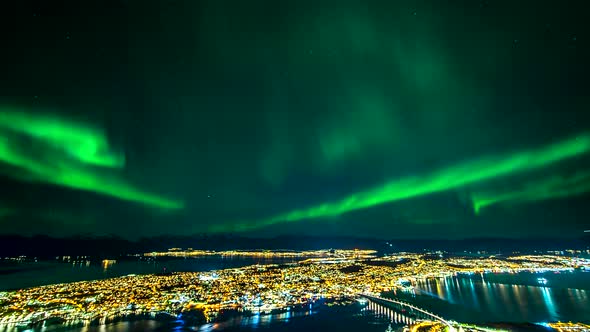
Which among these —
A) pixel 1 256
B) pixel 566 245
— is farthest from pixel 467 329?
pixel 1 256

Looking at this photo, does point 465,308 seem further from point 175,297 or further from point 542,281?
point 175,297

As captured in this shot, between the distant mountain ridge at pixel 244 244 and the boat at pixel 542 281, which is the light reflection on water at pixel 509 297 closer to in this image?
the boat at pixel 542 281

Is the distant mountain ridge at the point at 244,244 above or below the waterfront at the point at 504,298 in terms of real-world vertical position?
above

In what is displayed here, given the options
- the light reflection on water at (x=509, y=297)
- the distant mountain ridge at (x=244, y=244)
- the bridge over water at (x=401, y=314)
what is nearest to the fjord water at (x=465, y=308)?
the light reflection on water at (x=509, y=297)

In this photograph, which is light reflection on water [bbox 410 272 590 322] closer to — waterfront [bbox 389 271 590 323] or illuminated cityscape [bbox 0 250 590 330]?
waterfront [bbox 389 271 590 323]

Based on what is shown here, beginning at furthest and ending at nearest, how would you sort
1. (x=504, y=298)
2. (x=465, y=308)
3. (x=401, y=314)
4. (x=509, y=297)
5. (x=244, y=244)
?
(x=244, y=244) → (x=509, y=297) → (x=504, y=298) → (x=465, y=308) → (x=401, y=314)

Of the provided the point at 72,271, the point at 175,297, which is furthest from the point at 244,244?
the point at 175,297

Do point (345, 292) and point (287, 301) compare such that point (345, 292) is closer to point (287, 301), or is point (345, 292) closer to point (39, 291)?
point (287, 301)

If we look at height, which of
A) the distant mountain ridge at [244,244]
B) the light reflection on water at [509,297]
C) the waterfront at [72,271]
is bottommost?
the light reflection on water at [509,297]

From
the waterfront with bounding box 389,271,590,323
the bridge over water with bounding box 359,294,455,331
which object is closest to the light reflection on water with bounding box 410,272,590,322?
the waterfront with bounding box 389,271,590,323

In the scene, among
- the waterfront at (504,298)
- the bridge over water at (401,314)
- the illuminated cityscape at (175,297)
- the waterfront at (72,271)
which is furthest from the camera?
the waterfront at (72,271)
